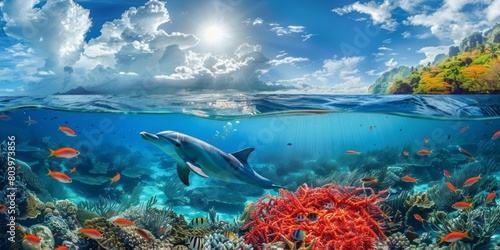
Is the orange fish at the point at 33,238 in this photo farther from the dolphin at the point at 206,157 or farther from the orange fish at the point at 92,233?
the dolphin at the point at 206,157

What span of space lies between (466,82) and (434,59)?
8.06 feet

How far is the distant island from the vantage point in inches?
479

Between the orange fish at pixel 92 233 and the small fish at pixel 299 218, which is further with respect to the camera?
the orange fish at pixel 92 233

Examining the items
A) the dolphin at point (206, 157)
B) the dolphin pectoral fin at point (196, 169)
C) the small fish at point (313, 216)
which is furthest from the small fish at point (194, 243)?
the small fish at point (313, 216)

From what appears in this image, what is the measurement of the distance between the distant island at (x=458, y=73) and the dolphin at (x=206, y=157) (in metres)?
9.57

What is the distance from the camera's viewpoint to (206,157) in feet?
16.1

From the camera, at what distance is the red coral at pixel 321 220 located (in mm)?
5436

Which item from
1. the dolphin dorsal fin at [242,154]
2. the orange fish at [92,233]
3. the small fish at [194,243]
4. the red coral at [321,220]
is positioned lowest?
the orange fish at [92,233]

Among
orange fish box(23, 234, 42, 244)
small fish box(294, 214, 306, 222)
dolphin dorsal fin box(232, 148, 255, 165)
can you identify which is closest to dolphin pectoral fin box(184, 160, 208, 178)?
dolphin dorsal fin box(232, 148, 255, 165)

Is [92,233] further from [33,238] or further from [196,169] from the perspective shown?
[196,169]

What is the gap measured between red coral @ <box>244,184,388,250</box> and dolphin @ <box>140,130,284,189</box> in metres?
1.33

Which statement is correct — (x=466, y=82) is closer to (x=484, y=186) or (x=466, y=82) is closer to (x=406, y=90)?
(x=406, y=90)

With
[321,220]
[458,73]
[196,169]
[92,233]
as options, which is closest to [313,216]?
[321,220]

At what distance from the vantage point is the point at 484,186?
10578 millimetres
